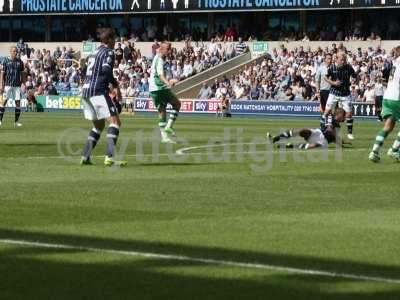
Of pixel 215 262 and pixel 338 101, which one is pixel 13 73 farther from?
pixel 215 262

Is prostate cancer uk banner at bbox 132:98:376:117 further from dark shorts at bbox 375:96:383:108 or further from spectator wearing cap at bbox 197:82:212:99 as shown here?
spectator wearing cap at bbox 197:82:212:99

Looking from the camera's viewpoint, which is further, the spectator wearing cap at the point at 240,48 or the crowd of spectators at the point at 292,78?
the spectator wearing cap at the point at 240,48

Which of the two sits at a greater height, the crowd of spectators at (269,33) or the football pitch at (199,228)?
the crowd of spectators at (269,33)

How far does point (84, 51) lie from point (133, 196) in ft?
196

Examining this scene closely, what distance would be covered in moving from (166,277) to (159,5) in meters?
63.9

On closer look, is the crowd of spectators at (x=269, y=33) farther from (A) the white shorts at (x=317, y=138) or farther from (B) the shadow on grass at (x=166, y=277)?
(B) the shadow on grass at (x=166, y=277)

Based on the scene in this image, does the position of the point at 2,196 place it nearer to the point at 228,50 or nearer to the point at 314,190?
the point at 314,190

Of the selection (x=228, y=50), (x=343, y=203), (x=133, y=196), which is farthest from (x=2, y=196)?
(x=228, y=50)

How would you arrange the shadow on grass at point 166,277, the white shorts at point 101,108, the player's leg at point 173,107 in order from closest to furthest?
the shadow on grass at point 166,277, the white shorts at point 101,108, the player's leg at point 173,107

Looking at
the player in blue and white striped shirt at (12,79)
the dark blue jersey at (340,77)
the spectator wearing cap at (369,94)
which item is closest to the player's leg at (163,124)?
the dark blue jersey at (340,77)

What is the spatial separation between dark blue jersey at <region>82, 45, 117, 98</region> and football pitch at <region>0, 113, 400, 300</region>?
1246 mm

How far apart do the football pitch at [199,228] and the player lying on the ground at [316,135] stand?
10.3 ft

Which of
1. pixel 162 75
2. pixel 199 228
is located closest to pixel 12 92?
pixel 162 75

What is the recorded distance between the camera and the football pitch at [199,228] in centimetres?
869
